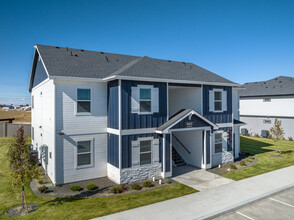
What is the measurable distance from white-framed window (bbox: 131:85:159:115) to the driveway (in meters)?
4.60

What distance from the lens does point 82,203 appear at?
1004 centimetres

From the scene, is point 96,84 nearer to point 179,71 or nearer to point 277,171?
point 179,71

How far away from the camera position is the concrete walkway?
8.75 meters

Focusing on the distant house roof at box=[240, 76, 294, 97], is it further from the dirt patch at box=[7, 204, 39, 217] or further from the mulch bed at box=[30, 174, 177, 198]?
the dirt patch at box=[7, 204, 39, 217]

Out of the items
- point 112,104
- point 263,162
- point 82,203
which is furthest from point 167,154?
point 263,162

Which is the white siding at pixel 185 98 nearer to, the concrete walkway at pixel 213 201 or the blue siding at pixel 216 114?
the blue siding at pixel 216 114

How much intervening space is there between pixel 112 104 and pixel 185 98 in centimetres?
634

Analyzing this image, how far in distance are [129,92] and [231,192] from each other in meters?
7.78

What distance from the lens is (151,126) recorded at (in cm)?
1374

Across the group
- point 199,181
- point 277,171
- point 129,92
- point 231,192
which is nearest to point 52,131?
point 129,92

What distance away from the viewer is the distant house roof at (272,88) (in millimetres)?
30297

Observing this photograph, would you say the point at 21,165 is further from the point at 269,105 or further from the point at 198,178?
the point at 269,105

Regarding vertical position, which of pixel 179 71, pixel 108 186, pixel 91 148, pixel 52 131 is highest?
pixel 179 71

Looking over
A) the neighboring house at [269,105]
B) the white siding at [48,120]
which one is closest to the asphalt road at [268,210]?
the white siding at [48,120]
